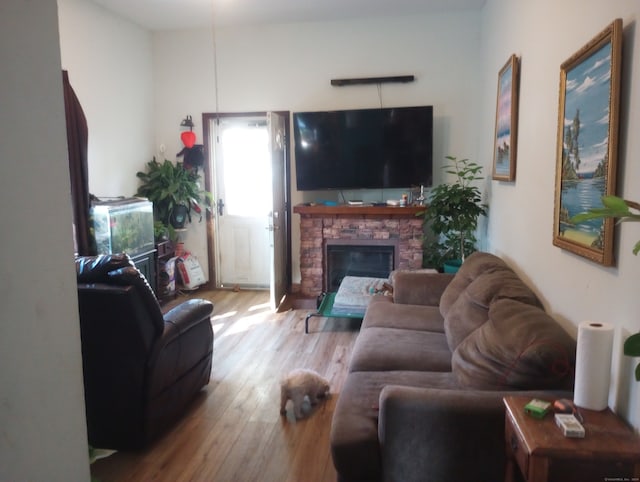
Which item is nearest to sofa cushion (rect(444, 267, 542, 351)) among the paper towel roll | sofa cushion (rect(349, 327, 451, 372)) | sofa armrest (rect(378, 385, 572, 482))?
sofa cushion (rect(349, 327, 451, 372))

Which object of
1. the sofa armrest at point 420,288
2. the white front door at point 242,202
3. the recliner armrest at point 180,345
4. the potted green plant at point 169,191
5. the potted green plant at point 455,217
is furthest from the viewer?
the white front door at point 242,202

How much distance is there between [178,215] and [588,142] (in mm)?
4497

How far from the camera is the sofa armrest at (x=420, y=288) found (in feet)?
11.4

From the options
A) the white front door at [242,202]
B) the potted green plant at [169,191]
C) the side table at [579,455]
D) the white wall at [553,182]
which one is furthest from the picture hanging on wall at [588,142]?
the potted green plant at [169,191]

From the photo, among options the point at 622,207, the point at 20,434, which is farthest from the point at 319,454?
the point at 622,207

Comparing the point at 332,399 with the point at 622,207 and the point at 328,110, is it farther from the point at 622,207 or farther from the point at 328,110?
the point at 328,110

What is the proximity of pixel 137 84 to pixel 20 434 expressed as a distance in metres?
5.14

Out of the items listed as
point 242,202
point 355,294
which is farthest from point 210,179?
point 355,294

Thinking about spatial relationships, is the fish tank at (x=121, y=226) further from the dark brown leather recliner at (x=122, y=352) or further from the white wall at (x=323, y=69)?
the dark brown leather recliner at (x=122, y=352)

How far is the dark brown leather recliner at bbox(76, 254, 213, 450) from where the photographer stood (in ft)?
7.50

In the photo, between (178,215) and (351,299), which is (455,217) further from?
(178,215)

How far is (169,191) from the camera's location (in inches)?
208

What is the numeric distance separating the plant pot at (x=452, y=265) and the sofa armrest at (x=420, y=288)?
A: 0.75m

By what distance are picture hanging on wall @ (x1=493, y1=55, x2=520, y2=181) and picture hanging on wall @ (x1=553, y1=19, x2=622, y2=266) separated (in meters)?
0.99
